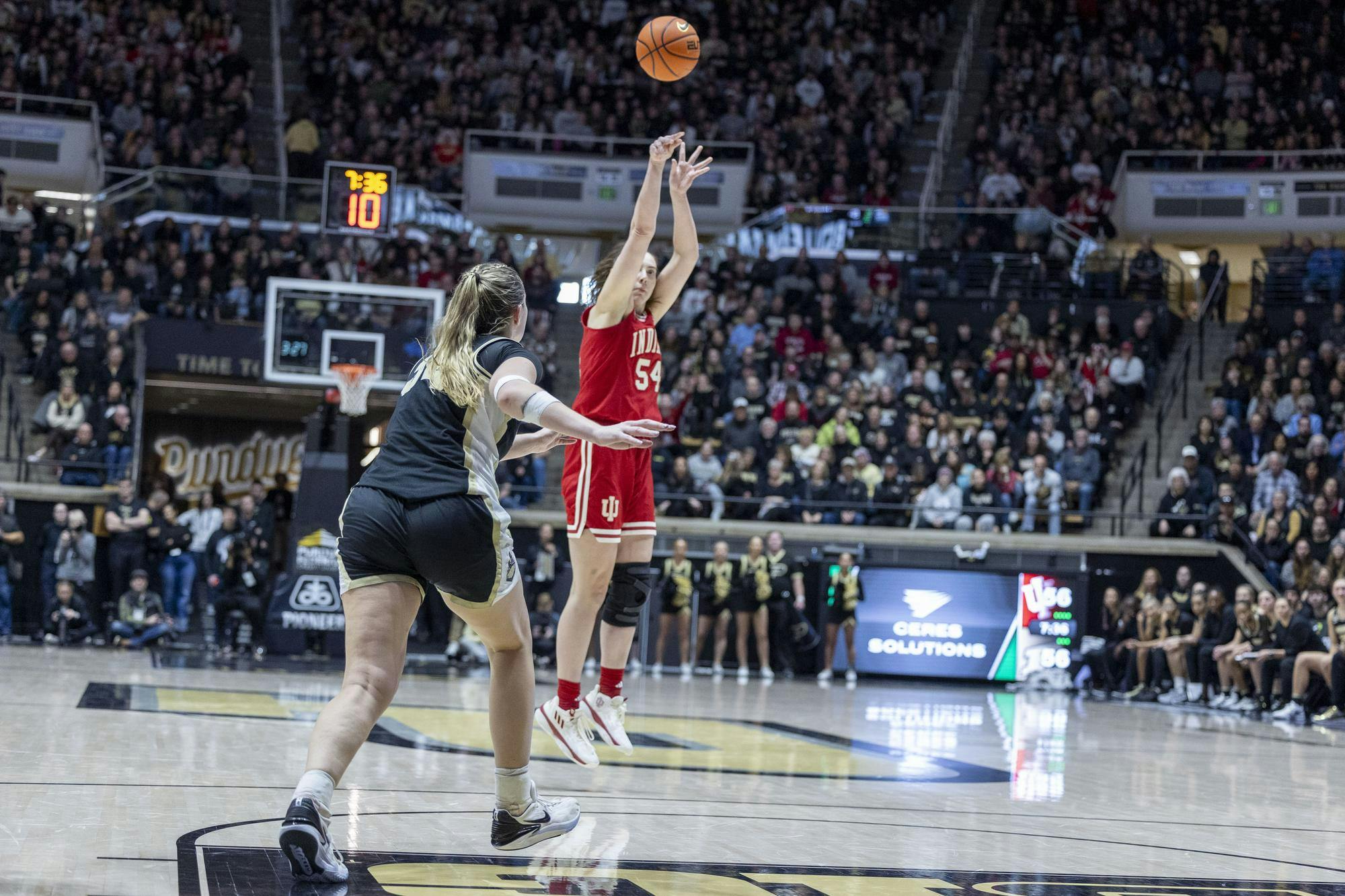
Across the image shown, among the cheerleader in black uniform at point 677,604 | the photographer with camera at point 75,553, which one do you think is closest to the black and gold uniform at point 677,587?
the cheerleader in black uniform at point 677,604

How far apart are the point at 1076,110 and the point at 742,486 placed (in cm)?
1137

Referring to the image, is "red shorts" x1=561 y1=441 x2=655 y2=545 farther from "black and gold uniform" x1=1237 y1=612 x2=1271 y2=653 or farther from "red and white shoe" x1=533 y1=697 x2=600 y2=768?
"black and gold uniform" x1=1237 y1=612 x2=1271 y2=653

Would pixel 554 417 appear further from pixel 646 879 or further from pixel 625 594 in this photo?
pixel 625 594

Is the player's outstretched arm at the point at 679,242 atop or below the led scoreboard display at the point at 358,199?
below

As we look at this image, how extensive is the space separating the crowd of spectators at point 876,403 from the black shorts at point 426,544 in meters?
14.3

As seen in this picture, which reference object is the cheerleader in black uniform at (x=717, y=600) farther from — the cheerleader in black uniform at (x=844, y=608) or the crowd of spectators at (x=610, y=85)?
the crowd of spectators at (x=610, y=85)

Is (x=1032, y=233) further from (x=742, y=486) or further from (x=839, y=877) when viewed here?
(x=839, y=877)

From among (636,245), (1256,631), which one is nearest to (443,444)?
(636,245)

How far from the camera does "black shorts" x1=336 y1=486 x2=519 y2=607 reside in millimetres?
4395

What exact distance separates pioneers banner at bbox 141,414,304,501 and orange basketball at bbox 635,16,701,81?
17805 millimetres

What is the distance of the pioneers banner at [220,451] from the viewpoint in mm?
24062

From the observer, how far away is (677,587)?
17422 millimetres

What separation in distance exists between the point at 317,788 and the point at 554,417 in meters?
1.23

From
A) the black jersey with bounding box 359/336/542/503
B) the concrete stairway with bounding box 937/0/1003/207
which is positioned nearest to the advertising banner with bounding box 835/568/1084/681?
the concrete stairway with bounding box 937/0/1003/207
